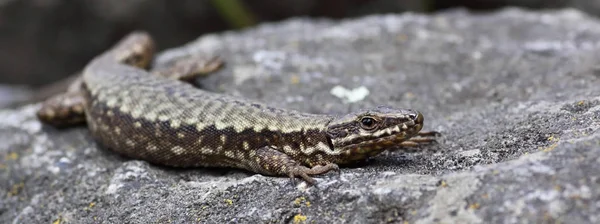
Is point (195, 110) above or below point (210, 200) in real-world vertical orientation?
above

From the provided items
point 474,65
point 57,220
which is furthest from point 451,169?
point 57,220

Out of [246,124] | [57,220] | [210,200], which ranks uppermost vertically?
[246,124]

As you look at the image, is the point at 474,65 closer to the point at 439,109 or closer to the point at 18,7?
the point at 439,109

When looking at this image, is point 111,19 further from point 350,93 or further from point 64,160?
point 350,93

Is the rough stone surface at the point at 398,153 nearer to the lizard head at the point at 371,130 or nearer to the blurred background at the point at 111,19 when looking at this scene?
the lizard head at the point at 371,130

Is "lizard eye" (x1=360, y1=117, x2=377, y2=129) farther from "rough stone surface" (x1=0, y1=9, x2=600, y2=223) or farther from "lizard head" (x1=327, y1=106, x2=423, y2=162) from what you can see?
"rough stone surface" (x1=0, y1=9, x2=600, y2=223)

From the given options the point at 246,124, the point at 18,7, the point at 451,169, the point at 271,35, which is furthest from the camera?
the point at 18,7

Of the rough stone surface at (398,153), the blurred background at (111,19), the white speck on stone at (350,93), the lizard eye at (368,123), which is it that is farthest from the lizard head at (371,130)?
the blurred background at (111,19)
